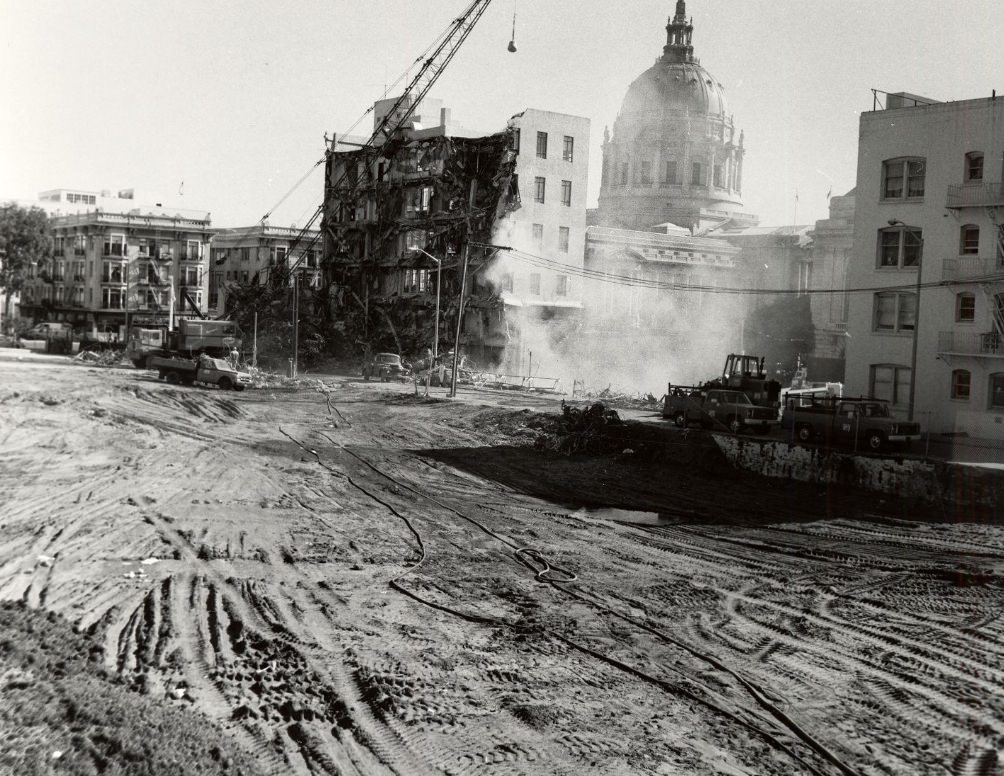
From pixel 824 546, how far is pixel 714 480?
1005 centimetres

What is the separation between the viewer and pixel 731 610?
54.5 feet

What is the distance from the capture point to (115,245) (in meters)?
95.8

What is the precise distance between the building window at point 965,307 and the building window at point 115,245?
80.9 metres

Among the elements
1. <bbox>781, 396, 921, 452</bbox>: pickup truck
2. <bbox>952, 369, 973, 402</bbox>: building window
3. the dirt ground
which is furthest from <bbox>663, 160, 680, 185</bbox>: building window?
the dirt ground

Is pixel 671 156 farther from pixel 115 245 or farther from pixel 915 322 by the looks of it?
pixel 915 322

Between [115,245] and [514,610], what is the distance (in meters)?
90.6

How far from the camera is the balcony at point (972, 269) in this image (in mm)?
38312

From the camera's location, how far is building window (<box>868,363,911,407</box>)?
42.0 m

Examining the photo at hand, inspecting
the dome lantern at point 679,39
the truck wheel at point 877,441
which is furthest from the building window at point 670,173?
the truck wheel at point 877,441

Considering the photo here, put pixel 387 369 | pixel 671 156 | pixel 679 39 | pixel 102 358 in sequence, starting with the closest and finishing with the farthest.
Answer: pixel 387 369
pixel 102 358
pixel 671 156
pixel 679 39

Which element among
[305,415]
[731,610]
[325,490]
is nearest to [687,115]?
[305,415]

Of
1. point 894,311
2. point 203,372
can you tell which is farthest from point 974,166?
point 203,372

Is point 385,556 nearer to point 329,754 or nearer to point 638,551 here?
point 638,551

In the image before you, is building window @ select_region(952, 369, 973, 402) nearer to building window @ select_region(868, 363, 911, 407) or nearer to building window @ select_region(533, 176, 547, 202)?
building window @ select_region(868, 363, 911, 407)
